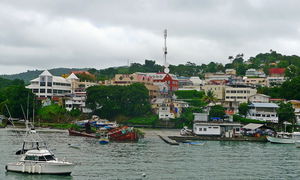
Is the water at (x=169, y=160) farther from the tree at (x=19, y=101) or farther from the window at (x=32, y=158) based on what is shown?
the tree at (x=19, y=101)

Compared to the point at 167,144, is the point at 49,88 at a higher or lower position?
higher

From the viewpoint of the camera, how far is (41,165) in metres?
44.8

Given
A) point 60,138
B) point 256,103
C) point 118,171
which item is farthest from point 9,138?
point 256,103

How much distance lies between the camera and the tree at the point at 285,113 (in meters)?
101

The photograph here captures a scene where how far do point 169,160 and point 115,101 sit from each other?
60.1m

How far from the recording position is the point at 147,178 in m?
44.2

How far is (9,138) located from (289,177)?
150 feet

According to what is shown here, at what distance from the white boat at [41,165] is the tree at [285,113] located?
6532 cm

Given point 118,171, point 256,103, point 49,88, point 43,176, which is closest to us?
point 43,176

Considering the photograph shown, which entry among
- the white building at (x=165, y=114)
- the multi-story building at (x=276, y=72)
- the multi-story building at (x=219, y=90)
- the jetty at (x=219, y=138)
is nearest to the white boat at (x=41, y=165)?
the jetty at (x=219, y=138)

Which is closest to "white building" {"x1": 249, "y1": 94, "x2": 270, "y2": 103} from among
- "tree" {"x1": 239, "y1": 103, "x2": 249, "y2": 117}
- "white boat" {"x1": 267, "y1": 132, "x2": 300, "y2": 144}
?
"tree" {"x1": 239, "y1": 103, "x2": 249, "y2": 117}

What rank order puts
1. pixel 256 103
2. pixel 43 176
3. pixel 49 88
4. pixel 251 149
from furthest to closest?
pixel 49 88 → pixel 256 103 → pixel 251 149 → pixel 43 176

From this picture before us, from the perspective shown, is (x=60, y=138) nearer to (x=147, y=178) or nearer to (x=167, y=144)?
(x=167, y=144)

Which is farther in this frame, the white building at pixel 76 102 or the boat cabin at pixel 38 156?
the white building at pixel 76 102
